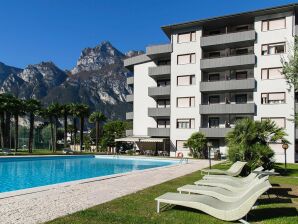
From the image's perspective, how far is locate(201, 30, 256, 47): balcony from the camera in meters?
40.5

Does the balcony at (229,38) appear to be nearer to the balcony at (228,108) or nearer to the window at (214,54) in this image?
the window at (214,54)

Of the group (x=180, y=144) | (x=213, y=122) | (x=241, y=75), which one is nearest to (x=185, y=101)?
(x=213, y=122)

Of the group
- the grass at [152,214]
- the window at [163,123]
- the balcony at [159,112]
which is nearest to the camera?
the grass at [152,214]

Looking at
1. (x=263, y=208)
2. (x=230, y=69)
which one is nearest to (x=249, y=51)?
(x=230, y=69)

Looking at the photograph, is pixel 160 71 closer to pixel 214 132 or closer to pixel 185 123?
pixel 185 123

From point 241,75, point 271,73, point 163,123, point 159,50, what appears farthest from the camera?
point 163,123

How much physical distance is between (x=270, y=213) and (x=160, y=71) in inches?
1505

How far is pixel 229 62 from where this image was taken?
41094 millimetres

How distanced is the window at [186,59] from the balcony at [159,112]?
256 inches

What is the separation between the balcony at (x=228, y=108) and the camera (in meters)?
39.6

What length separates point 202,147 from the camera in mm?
40688

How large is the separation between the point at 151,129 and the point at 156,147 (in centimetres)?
315

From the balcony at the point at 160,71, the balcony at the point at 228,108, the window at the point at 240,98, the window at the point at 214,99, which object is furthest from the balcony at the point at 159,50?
the window at the point at 240,98

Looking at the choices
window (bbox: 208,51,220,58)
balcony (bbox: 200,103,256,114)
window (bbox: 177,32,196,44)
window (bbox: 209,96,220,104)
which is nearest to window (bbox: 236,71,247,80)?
window (bbox: 209,96,220,104)
